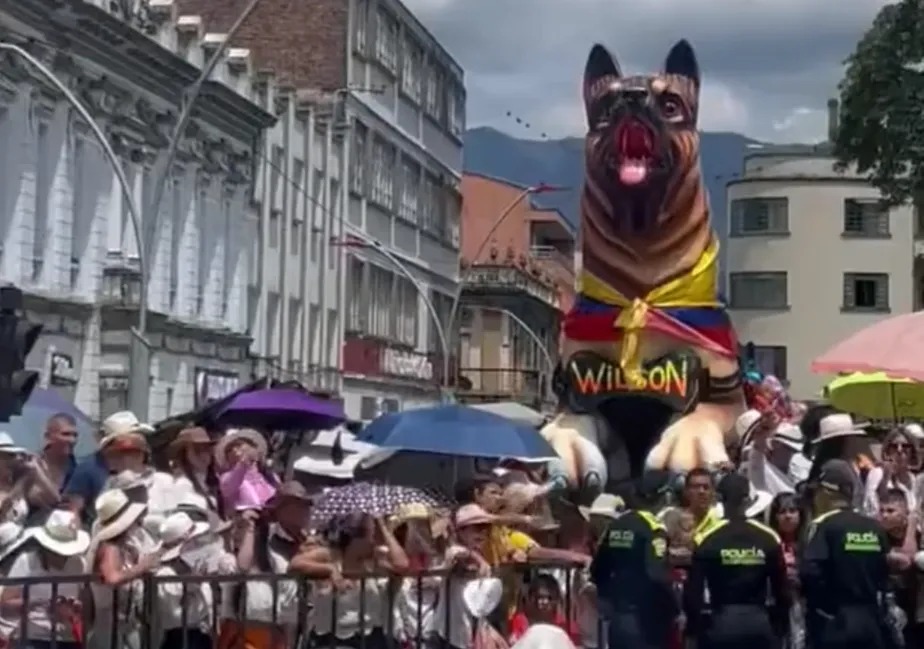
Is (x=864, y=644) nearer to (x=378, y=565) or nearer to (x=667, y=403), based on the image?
(x=378, y=565)

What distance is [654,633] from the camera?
40.5 feet

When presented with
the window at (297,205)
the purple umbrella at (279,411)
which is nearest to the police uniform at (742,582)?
the purple umbrella at (279,411)

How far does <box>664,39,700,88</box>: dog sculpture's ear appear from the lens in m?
17.2

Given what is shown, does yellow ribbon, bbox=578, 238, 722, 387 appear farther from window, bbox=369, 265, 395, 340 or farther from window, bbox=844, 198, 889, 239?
window, bbox=844, 198, 889, 239

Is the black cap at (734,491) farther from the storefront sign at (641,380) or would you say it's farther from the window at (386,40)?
the window at (386,40)

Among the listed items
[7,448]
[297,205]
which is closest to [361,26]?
[297,205]

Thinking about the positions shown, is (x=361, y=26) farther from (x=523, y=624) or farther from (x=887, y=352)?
(x=523, y=624)

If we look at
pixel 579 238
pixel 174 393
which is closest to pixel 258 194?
pixel 174 393

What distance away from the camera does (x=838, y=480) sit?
11961 mm

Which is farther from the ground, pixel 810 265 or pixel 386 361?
pixel 810 265

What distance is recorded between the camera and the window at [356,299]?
176 feet

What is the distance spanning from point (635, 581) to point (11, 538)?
3.36 meters

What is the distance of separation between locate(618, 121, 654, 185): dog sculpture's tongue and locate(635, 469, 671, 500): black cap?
2247 mm

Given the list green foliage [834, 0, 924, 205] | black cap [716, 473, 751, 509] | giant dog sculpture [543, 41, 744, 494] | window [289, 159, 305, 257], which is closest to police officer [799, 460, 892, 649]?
black cap [716, 473, 751, 509]
